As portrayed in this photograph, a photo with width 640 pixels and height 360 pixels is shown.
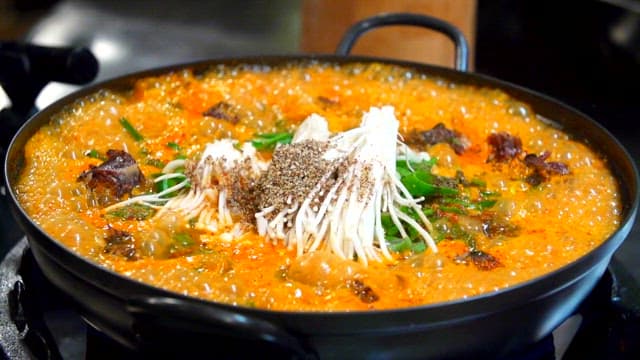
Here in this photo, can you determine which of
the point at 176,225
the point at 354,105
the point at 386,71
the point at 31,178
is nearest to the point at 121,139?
the point at 31,178

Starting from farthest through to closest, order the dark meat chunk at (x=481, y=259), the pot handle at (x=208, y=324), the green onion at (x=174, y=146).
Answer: the green onion at (x=174, y=146), the dark meat chunk at (x=481, y=259), the pot handle at (x=208, y=324)

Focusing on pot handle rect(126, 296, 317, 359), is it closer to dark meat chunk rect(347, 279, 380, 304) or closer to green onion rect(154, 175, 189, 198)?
dark meat chunk rect(347, 279, 380, 304)

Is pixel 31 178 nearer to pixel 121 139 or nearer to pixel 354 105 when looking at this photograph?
pixel 121 139

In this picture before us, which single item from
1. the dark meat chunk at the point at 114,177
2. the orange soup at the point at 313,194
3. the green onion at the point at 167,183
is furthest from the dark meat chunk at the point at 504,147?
the dark meat chunk at the point at 114,177

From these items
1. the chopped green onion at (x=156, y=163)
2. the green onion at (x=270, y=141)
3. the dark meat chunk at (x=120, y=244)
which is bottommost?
the chopped green onion at (x=156, y=163)

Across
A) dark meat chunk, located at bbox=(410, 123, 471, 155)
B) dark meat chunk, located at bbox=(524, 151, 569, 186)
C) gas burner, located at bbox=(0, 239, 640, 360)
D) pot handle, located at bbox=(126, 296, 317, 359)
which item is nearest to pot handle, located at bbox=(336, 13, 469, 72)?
dark meat chunk, located at bbox=(410, 123, 471, 155)

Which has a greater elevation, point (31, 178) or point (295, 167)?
point (295, 167)

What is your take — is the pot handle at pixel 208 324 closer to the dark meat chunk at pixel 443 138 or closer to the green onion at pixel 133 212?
the green onion at pixel 133 212
